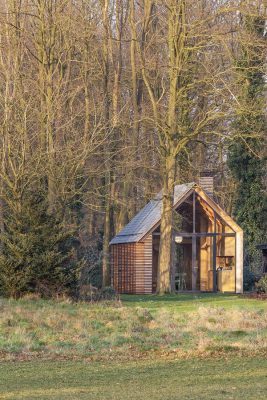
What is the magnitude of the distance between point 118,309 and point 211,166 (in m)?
24.5

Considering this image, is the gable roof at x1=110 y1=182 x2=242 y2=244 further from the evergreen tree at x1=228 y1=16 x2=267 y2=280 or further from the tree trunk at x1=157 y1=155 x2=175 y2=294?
the tree trunk at x1=157 y1=155 x2=175 y2=294

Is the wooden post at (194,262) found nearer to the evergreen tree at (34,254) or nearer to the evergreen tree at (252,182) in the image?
the evergreen tree at (252,182)

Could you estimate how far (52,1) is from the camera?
3575 centimetres

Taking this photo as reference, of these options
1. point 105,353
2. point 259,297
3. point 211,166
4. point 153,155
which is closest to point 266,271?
point 259,297

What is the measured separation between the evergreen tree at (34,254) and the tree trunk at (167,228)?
6.91m

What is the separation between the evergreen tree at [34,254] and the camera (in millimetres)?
28969

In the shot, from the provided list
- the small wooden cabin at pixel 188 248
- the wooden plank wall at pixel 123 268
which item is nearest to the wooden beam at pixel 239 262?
the small wooden cabin at pixel 188 248

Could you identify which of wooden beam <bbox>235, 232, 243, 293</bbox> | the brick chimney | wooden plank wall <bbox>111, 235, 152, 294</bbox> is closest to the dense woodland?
the brick chimney

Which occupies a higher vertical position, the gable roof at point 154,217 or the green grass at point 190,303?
the gable roof at point 154,217

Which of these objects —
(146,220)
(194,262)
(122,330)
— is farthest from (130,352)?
(194,262)

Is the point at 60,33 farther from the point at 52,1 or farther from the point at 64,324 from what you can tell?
the point at 64,324

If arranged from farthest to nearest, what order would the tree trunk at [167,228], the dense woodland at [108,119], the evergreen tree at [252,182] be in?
the evergreen tree at [252,182] < the tree trunk at [167,228] < the dense woodland at [108,119]

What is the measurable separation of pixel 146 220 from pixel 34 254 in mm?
11973

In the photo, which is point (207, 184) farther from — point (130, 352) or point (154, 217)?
point (130, 352)
